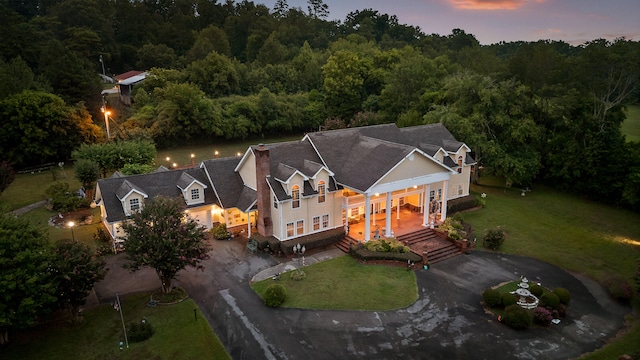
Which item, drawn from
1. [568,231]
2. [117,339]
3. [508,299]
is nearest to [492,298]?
[508,299]

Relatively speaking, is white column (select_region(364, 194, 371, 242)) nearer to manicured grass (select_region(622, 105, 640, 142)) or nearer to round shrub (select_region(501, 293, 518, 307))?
round shrub (select_region(501, 293, 518, 307))

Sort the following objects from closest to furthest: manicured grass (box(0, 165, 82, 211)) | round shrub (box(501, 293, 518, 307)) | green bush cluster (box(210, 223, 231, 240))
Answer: round shrub (box(501, 293, 518, 307))
green bush cluster (box(210, 223, 231, 240))
manicured grass (box(0, 165, 82, 211))

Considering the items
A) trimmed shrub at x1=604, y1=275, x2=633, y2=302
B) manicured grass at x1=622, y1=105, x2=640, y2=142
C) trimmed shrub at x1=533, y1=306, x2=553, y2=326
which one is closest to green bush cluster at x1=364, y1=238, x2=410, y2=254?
trimmed shrub at x1=533, y1=306, x2=553, y2=326

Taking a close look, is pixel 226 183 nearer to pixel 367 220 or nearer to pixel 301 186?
pixel 301 186

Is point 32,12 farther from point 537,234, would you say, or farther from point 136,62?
point 537,234

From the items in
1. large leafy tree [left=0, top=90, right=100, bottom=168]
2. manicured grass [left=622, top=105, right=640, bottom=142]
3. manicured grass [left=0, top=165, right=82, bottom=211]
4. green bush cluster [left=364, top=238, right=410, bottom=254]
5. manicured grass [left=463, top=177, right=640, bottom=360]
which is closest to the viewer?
manicured grass [left=463, top=177, right=640, bottom=360]
